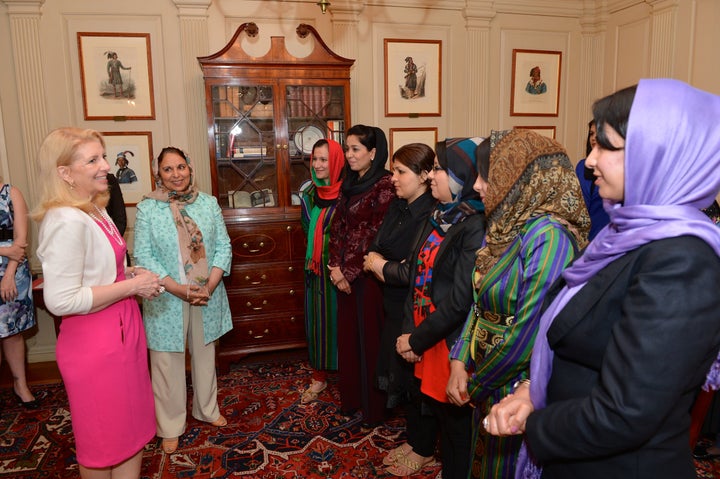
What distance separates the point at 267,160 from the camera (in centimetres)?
394

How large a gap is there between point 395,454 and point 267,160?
94.0 inches

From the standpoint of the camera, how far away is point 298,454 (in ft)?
8.86

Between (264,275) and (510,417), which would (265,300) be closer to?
(264,275)

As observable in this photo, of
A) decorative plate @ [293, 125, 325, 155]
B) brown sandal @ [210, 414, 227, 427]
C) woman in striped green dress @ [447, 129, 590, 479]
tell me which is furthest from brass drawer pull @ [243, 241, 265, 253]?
woman in striped green dress @ [447, 129, 590, 479]

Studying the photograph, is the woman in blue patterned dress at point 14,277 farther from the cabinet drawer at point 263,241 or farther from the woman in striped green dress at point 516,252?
the woman in striped green dress at point 516,252

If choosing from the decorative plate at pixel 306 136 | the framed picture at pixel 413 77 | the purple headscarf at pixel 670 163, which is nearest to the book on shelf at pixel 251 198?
the decorative plate at pixel 306 136

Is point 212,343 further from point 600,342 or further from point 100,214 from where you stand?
point 600,342

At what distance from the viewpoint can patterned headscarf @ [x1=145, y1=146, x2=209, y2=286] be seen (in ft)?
8.84

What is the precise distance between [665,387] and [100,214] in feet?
6.13

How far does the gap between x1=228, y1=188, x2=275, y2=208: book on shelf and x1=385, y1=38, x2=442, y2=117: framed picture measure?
4.43 ft

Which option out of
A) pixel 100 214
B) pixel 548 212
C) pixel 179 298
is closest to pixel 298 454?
pixel 179 298

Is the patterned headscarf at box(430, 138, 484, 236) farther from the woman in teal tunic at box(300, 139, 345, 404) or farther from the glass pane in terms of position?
the glass pane

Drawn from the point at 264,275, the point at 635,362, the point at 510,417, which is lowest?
the point at 264,275

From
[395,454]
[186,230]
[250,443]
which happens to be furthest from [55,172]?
[395,454]
